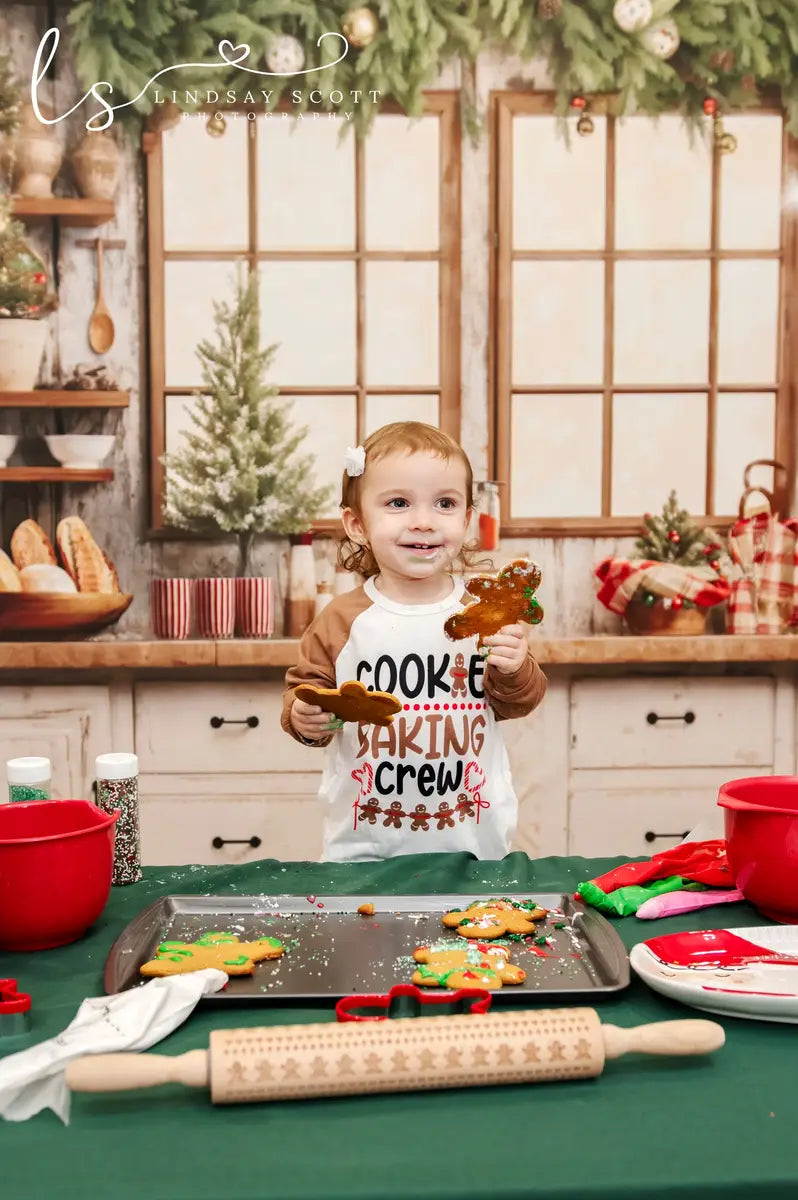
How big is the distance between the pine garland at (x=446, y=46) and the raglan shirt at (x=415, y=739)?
6.61 feet

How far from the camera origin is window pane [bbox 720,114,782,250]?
10.4ft

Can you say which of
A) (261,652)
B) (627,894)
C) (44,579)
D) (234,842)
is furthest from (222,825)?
(627,894)

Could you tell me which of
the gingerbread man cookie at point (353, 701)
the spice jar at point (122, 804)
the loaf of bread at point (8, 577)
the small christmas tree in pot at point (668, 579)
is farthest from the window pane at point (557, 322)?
the spice jar at point (122, 804)

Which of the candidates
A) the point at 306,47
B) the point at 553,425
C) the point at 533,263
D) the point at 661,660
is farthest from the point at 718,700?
the point at 306,47

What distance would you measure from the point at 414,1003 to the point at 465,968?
0.06 metres

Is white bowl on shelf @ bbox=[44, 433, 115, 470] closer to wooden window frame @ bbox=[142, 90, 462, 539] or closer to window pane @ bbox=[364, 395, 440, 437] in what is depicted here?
wooden window frame @ bbox=[142, 90, 462, 539]

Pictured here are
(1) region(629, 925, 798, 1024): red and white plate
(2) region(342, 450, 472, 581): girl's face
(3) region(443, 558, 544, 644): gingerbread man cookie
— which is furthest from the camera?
(2) region(342, 450, 472, 581): girl's face

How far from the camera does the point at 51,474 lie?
116 inches

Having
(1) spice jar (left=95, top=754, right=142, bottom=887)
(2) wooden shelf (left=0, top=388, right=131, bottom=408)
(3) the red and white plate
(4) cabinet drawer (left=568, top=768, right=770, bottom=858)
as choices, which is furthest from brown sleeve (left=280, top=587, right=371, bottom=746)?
(2) wooden shelf (left=0, top=388, right=131, bottom=408)

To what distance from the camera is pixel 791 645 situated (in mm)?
2701

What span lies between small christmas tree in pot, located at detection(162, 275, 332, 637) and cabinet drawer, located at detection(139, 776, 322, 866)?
1.54 ft

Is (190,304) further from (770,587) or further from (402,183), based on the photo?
(770,587)

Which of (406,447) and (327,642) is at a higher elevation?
(406,447)

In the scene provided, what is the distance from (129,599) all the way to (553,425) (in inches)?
51.4
